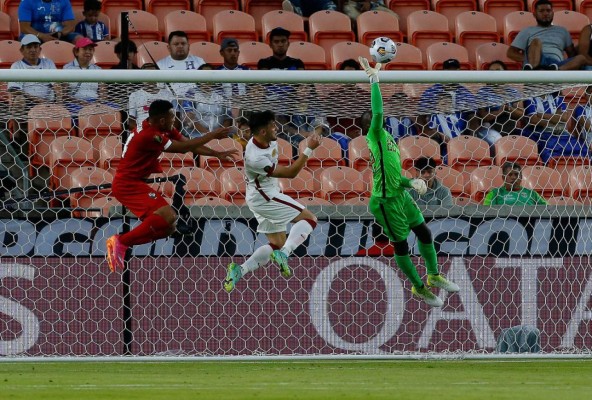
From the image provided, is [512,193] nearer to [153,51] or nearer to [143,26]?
[153,51]

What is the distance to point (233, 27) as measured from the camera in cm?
1602

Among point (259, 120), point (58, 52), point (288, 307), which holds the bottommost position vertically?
point (288, 307)

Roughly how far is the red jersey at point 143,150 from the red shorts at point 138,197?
62 millimetres

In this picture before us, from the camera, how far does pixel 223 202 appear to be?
1217 cm

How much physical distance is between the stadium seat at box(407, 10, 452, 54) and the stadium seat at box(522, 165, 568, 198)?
4.20 meters

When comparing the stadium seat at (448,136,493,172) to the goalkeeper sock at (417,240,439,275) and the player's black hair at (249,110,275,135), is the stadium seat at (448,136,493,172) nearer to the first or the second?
the goalkeeper sock at (417,240,439,275)

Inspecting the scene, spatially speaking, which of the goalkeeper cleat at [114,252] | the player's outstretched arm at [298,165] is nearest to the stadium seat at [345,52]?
the player's outstretched arm at [298,165]

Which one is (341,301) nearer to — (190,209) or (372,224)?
(372,224)

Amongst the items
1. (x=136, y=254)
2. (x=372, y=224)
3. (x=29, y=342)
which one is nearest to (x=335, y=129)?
(x=372, y=224)

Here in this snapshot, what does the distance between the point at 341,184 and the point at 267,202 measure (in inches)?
61.0

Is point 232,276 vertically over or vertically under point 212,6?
under

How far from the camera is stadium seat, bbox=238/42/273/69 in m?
15.1

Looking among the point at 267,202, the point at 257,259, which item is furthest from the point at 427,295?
the point at 267,202

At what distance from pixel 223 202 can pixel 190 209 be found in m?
0.55
